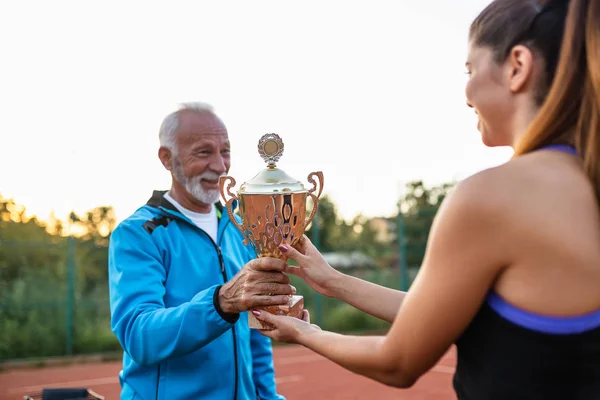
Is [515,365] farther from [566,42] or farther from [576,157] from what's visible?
[566,42]

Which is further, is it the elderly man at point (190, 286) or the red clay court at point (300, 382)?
the red clay court at point (300, 382)

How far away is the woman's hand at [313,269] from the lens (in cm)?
234

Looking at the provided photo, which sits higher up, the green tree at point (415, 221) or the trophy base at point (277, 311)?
the trophy base at point (277, 311)

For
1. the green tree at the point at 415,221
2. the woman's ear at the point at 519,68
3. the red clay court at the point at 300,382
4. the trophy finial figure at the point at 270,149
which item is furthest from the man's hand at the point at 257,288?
the green tree at the point at 415,221

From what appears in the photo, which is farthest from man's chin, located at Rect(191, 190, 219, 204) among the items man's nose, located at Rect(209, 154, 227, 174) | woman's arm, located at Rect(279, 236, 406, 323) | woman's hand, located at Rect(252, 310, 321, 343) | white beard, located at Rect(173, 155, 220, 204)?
woman's hand, located at Rect(252, 310, 321, 343)

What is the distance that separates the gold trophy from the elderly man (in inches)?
3.3

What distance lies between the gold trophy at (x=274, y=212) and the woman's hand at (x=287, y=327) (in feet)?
0.50

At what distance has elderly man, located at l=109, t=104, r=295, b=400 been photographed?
232cm

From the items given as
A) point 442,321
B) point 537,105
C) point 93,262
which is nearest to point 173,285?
point 442,321

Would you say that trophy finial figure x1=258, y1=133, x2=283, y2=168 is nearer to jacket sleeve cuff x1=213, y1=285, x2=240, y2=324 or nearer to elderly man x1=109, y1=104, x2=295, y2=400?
elderly man x1=109, y1=104, x2=295, y2=400

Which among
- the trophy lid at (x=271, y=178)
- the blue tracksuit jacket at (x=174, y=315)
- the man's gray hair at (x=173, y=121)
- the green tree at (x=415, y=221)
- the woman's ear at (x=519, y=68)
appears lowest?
the green tree at (x=415, y=221)

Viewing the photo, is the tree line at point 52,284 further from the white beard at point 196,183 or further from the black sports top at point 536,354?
the black sports top at point 536,354

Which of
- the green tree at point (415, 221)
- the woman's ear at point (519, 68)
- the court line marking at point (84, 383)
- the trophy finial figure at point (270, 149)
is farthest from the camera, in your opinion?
the green tree at point (415, 221)

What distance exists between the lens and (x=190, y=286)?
2.67 meters
